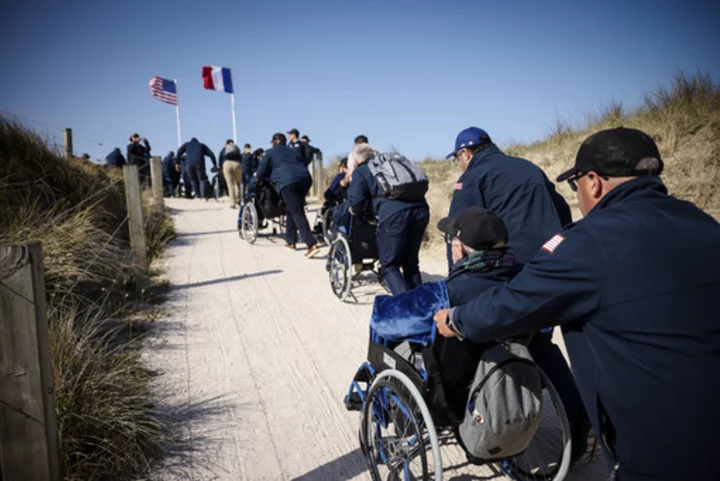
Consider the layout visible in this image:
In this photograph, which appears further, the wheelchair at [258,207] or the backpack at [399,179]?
the wheelchair at [258,207]

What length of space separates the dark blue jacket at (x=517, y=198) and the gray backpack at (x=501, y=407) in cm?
150

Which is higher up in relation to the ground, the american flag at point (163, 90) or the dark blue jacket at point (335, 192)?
the american flag at point (163, 90)

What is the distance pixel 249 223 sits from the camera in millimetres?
9805

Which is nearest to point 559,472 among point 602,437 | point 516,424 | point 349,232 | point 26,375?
point 516,424

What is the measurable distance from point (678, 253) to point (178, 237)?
9943 mm

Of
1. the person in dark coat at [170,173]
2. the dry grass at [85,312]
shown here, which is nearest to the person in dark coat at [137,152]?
the person in dark coat at [170,173]

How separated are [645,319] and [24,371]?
95.6 inches

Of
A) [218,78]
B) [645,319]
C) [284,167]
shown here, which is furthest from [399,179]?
[218,78]

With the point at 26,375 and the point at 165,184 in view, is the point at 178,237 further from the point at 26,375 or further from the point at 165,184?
the point at 165,184

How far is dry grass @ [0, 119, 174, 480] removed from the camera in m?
2.80

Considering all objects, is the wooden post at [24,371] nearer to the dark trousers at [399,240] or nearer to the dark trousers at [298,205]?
the dark trousers at [399,240]

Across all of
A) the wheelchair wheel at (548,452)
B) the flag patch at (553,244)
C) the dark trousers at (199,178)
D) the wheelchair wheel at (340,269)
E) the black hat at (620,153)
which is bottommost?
the wheelchair wheel at (548,452)

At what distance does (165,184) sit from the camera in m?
21.4

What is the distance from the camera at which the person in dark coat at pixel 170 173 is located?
21.0 metres
